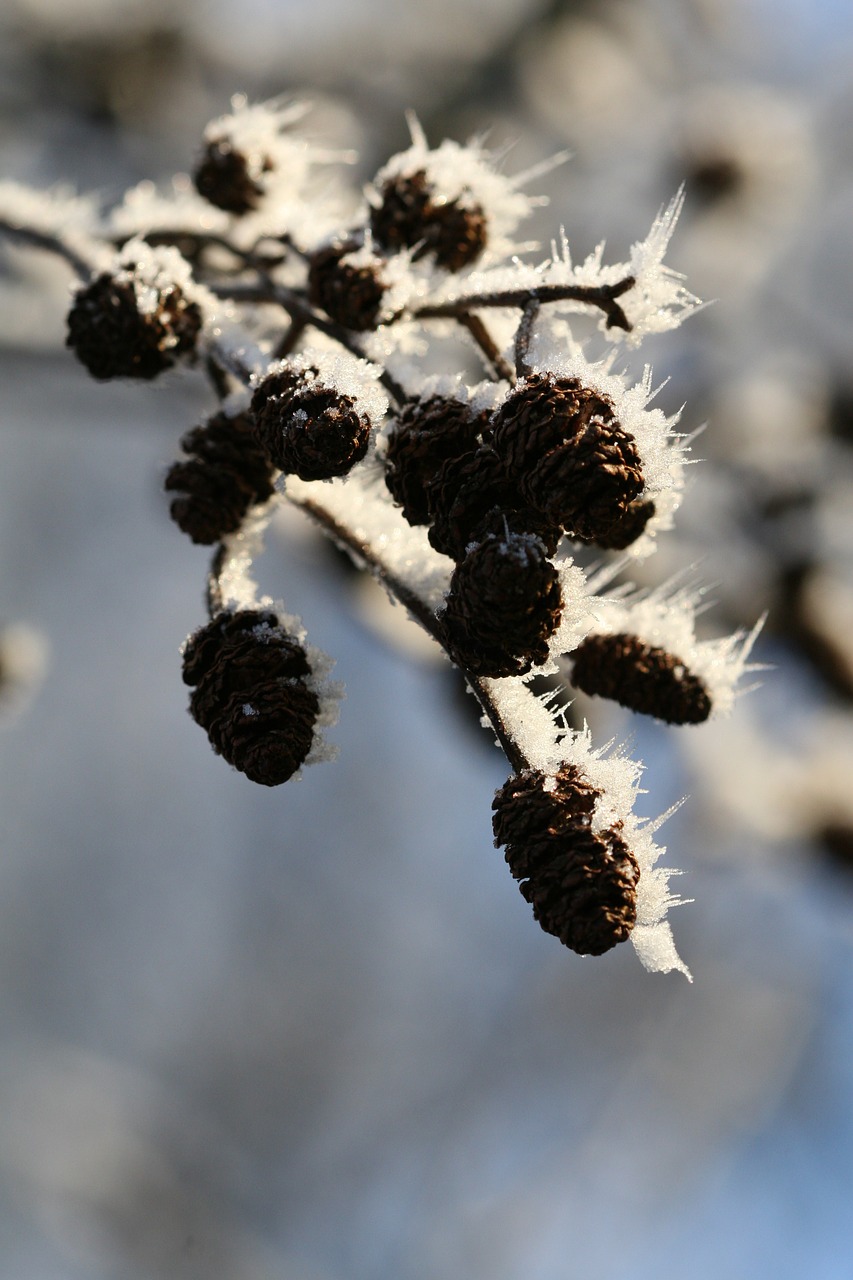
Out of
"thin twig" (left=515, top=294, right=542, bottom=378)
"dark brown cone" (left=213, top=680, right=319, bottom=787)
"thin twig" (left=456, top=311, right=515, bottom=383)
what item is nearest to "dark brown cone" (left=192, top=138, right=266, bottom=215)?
"thin twig" (left=456, top=311, right=515, bottom=383)

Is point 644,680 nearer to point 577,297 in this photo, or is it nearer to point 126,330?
point 577,297

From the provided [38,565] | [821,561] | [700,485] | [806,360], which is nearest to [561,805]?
[821,561]

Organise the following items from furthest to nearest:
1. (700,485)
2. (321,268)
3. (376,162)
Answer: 1. (376,162)
2. (700,485)
3. (321,268)

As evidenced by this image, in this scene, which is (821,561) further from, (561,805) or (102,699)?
(102,699)

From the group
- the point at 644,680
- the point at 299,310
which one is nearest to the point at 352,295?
the point at 299,310

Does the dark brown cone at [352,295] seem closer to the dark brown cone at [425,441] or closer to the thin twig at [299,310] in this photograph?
the thin twig at [299,310]
